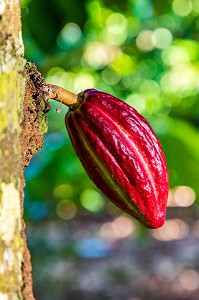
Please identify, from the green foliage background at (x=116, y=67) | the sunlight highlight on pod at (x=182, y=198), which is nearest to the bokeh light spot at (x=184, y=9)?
the green foliage background at (x=116, y=67)

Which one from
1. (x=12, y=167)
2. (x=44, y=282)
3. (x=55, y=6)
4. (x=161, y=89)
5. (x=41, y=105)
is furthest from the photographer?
(x=161, y=89)

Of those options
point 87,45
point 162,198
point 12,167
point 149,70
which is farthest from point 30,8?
point 149,70

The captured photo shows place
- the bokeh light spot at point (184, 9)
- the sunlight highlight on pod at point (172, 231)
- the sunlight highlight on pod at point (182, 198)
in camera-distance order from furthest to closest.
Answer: the sunlight highlight on pod at point (182, 198) < the sunlight highlight on pod at point (172, 231) < the bokeh light spot at point (184, 9)

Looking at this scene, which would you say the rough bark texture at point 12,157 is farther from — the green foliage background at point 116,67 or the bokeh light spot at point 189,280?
the bokeh light spot at point 189,280

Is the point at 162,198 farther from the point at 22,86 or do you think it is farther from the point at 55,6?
the point at 55,6

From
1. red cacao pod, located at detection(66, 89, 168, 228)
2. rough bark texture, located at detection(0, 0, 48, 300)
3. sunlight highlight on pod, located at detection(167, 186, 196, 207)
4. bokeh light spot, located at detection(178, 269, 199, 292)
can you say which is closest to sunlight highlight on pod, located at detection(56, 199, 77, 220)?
sunlight highlight on pod, located at detection(167, 186, 196, 207)

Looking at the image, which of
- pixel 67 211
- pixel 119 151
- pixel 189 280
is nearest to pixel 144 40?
pixel 189 280
